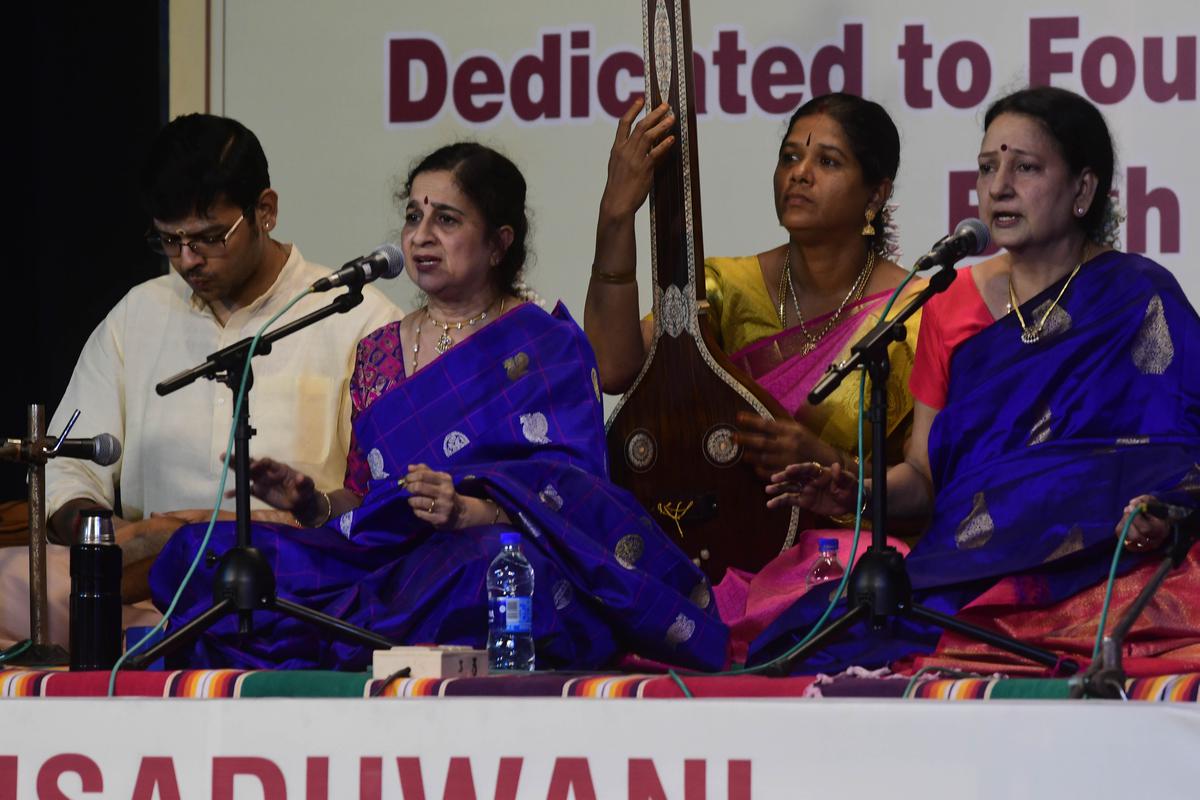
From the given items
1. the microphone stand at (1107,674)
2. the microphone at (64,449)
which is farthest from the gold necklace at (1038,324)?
the microphone at (64,449)

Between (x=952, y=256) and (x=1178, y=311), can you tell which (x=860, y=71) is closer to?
(x=1178, y=311)

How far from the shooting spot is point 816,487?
3420mm

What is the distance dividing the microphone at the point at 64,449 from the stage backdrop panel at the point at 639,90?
1.76m

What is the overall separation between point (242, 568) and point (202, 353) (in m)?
1.40

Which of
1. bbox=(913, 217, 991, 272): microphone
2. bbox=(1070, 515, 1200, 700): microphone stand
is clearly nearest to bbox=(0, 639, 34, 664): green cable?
bbox=(913, 217, 991, 272): microphone

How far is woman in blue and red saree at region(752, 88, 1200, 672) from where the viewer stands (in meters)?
3.27

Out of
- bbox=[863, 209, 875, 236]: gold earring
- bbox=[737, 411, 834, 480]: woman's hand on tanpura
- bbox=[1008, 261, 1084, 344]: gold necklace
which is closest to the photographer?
bbox=[1008, 261, 1084, 344]: gold necklace

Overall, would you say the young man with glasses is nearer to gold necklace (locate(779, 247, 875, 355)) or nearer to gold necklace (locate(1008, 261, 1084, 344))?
gold necklace (locate(779, 247, 875, 355))

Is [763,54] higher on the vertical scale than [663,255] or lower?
higher

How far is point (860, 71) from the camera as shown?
4781 mm

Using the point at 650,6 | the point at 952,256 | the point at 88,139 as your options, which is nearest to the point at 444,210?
the point at 650,6

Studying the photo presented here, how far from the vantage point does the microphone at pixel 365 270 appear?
310 centimetres

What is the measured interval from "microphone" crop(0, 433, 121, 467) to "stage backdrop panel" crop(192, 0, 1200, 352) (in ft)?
5.78

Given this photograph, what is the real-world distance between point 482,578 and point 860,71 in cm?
203
